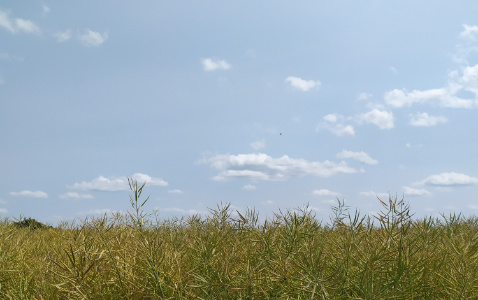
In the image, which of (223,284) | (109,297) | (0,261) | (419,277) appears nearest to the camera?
(223,284)

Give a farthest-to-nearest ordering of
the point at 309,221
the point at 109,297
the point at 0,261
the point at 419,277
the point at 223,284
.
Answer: the point at 309,221, the point at 0,261, the point at 109,297, the point at 419,277, the point at 223,284

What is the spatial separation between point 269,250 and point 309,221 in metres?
0.99

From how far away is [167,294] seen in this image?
8.79 ft

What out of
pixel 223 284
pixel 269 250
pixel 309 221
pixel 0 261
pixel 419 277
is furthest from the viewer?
pixel 309 221

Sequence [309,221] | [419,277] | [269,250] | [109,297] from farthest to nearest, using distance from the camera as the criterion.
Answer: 1. [309,221]
2. [269,250]
3. [109,297]
4. [419,277]

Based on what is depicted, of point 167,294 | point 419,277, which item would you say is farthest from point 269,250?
point 419,277

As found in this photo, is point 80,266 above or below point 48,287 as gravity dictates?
above

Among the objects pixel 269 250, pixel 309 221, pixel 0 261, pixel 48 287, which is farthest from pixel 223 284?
pixel 0 261

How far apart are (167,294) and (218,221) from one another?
1346 mm

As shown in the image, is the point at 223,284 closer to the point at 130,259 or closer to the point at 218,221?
the point at 130,259

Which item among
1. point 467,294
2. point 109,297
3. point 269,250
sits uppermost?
point 269,250

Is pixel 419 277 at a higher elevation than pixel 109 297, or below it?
higher

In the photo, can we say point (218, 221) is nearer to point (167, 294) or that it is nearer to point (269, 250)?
point (269, 250)

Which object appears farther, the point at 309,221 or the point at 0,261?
the point at 309,221
